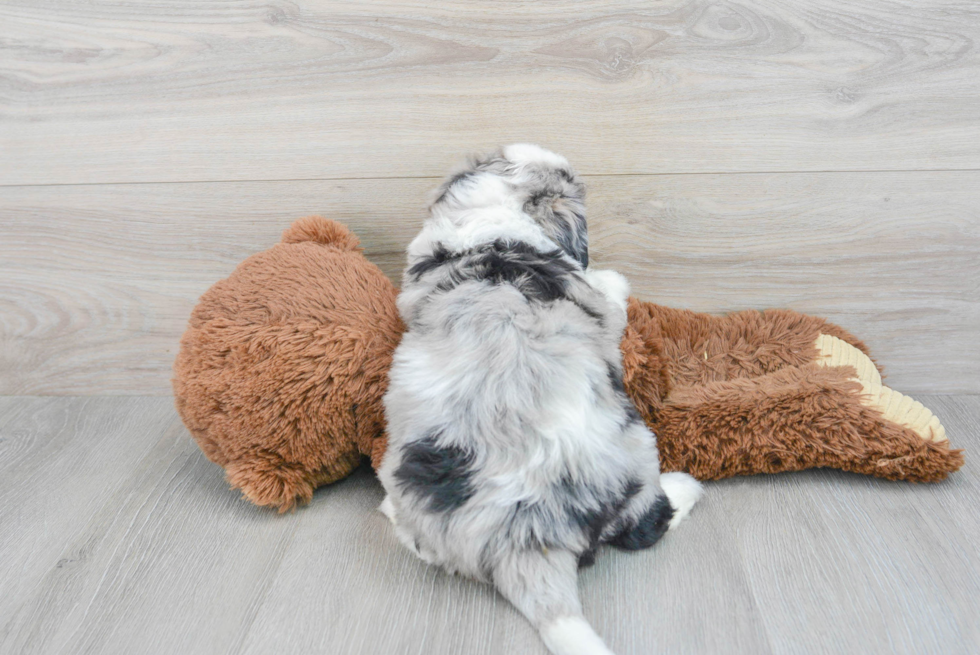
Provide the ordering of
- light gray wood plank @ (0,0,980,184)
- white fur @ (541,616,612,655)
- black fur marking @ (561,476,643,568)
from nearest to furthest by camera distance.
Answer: white fur @ (541,616,612,655) < black fur marking @ (561,476,643,568) < light gray wood plank @ (0,0,980,184)

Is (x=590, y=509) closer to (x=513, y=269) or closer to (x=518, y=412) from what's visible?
(x=518, y=412)

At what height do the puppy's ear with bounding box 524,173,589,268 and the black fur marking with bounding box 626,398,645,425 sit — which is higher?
the puppy's ear with bounding box 524,173,589,268

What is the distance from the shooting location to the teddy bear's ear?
159 centimetres

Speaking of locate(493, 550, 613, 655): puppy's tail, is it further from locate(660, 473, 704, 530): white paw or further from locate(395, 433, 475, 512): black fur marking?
locate(660, 473, 704, 530): white paw

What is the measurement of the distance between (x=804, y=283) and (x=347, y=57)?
1.20 metres

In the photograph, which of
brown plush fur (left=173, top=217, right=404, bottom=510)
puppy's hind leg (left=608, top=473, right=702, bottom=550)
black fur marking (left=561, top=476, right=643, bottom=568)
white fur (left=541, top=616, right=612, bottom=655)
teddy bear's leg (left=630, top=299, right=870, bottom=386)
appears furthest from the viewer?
teddy bear's leg (left=630, top=299, right=870, bottom=386)

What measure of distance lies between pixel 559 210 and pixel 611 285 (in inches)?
7.7

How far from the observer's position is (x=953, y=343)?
67.8 inches

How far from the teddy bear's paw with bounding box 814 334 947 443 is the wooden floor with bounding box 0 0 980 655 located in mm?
129

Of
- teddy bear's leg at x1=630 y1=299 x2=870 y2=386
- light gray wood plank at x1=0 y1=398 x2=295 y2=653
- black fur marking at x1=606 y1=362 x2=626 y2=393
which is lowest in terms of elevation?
light gray wood plank at x1=0 y1=398 x2=295 y2=653

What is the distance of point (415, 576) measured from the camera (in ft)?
4.13

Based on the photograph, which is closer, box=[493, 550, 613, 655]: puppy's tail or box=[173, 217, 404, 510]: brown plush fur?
box=[493, 550, 613, 655]: puppy's tail

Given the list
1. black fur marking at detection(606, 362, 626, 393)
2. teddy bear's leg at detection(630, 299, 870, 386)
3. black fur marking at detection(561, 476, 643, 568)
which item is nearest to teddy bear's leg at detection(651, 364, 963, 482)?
teddy bear's leg at detection(630, 299, 870, 386)

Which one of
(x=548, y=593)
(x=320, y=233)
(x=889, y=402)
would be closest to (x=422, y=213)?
(x=320, y=233)
